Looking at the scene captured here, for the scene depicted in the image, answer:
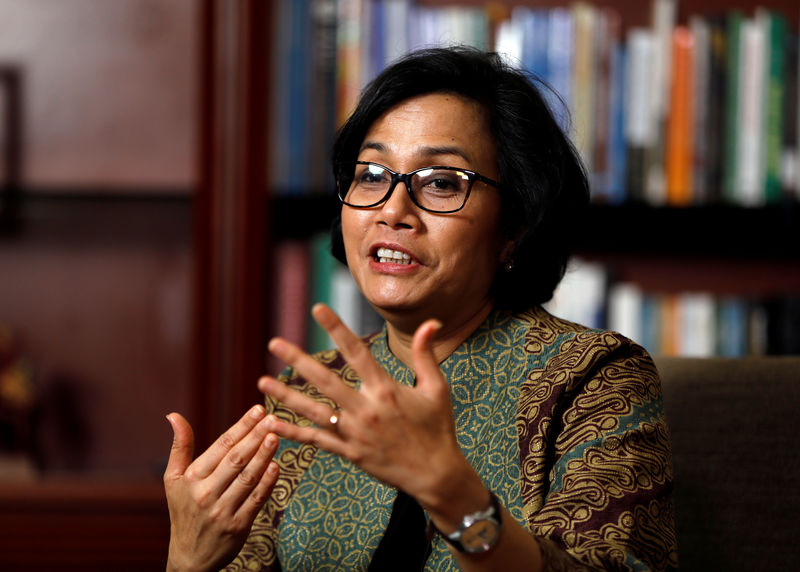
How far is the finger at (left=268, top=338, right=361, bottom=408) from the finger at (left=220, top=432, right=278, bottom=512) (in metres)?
0.25

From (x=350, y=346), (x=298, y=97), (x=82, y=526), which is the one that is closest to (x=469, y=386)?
(x=350, y=346)

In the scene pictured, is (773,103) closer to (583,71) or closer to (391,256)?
(583,71)

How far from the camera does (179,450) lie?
→ 3.89 feet

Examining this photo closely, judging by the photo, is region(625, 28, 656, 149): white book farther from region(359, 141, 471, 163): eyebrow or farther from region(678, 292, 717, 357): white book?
region(359, 141, 471, 163): eyebrow

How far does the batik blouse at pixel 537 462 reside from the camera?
1034 millimetres

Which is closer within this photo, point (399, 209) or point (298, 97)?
point (399, 209)

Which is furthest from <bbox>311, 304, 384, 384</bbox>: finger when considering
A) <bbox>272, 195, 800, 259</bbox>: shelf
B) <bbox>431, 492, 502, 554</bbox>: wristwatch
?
<bbox>272, 195, 800, 259</bbox>: shelf

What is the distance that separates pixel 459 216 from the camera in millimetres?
1308

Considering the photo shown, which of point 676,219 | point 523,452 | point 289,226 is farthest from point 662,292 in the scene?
point 523,452

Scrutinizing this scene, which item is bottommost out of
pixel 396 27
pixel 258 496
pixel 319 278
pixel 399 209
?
pixel 258 496

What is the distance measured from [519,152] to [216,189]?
0.90 m

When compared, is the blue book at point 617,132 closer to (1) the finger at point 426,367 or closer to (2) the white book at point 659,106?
(2) the white book at point 659,106

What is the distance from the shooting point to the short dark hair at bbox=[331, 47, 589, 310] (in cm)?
136

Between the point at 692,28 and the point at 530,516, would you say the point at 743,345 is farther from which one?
the point at 530,516
